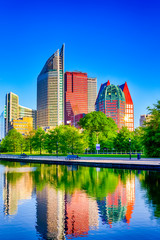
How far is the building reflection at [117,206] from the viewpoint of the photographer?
13328 millimetres

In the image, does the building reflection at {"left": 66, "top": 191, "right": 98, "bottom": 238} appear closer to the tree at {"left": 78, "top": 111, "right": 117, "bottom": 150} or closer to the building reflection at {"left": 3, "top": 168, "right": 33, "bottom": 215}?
the building reflection at {"left": 3, "top": 168, "right": 33, "bottom": 215}

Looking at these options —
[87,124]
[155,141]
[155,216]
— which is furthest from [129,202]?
[87,124]

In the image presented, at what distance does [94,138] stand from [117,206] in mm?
82499

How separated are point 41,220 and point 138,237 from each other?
4762mm

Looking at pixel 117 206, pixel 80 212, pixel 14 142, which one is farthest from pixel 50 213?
pixel 14 142

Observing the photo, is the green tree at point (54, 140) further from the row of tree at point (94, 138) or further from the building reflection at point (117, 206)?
the building reflection at point (117, 206)

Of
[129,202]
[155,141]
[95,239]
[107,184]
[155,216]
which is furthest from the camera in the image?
[155,141]

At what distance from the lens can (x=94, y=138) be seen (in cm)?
9831

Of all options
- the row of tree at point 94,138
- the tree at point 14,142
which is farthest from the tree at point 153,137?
the tree at point 14,142

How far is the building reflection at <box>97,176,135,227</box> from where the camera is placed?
1333cm

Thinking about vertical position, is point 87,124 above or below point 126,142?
above

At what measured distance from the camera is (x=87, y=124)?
107 metres

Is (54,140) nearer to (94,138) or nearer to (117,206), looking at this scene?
(94,138)

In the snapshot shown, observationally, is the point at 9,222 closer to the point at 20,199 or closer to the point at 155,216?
the point at 20,199
